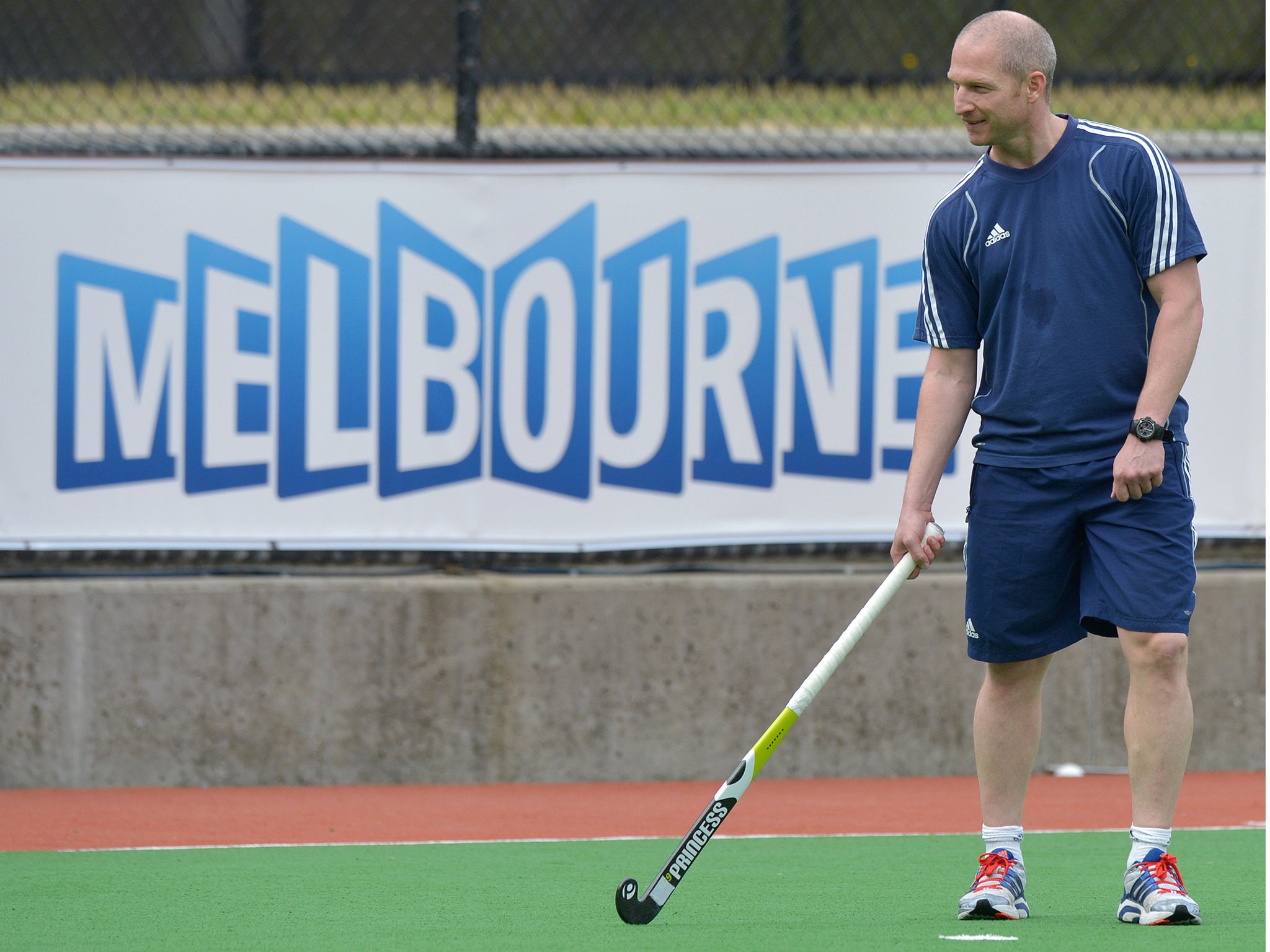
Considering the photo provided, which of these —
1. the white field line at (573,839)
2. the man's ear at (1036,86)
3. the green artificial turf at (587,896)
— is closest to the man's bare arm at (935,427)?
the man's ear at (1036,86)

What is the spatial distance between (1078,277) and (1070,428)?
335 mm

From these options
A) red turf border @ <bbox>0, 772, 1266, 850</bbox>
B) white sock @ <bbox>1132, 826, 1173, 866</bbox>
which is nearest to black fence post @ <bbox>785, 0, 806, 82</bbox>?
red turf border @ <bbox>0, 772, 1266, 850</bbox>

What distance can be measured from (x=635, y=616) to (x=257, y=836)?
2.02 metres

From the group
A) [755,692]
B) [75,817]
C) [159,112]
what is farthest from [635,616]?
[159,112]

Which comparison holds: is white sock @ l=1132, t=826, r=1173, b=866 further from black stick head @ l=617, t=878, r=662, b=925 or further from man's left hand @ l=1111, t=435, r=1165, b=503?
black stick head @ l=617, t=878, r=662, b=925

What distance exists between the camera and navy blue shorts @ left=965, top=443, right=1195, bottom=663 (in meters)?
3.85

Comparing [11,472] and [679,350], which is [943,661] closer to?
[679,350]

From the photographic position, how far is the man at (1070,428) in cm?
384

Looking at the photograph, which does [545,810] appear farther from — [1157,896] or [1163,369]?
[1163,369]

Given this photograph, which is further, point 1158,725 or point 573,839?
point 573,839

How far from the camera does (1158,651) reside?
3.84 m

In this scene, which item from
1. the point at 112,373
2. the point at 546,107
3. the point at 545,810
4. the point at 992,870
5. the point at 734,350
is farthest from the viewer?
the point at 546,107

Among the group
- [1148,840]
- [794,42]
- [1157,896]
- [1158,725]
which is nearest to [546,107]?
[794,42]

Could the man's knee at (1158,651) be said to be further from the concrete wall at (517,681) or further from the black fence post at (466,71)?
the black fence post at (466,71)
